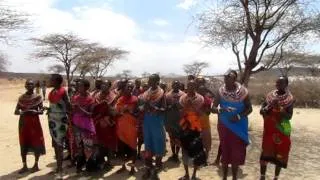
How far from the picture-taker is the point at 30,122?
8.59m

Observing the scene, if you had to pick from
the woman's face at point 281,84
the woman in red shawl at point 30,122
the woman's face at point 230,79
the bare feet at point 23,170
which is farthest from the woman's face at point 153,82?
the bare feet at point 23,170

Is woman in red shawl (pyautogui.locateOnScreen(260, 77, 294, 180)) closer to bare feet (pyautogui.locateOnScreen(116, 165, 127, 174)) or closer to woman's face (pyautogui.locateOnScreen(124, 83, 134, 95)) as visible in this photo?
woman's face (pyautogui.locateOnScreen(124, 83, 134, 95))

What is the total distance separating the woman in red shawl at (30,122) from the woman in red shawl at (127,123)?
137 centimetres

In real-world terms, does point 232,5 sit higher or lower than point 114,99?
higher

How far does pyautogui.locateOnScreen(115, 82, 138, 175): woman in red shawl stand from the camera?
8.38m

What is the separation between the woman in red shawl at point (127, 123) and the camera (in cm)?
838

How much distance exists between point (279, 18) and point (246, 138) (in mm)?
7733

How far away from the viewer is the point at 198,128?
7.65 metres

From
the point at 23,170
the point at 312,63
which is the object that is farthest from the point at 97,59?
the point at 23,170

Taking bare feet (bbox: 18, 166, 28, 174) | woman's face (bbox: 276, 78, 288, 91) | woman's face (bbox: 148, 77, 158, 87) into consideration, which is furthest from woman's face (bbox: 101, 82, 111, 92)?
woman's face (bbox: 276, 78, 288, 91)

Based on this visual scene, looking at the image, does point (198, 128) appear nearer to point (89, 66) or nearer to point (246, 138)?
point (246, 138)

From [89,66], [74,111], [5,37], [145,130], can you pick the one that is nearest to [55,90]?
[74,111]

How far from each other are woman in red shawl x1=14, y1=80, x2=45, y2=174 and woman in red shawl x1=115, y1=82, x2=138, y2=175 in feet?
4.49

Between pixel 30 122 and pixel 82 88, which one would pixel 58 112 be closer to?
pixel 82 88
